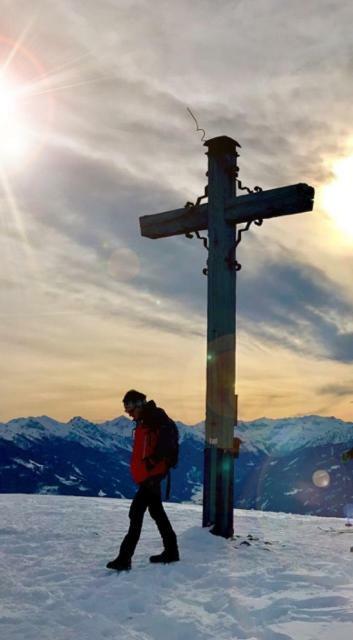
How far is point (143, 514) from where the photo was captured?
812cm

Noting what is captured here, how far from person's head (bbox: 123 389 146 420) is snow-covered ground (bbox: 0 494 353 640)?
6.15 feet

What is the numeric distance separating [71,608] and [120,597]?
0.58 metres

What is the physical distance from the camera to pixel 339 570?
8.27m

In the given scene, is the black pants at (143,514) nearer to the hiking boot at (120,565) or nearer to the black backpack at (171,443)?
the hiking boot at (120,565)

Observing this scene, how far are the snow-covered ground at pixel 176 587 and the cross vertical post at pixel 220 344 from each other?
618mm

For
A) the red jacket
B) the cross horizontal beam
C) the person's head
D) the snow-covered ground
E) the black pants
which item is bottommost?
the snow-covered ground

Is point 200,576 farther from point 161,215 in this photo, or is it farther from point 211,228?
point 161,215

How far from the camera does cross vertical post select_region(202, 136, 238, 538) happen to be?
10.4m

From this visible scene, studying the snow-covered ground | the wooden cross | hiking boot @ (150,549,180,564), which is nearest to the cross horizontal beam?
the wooden cross

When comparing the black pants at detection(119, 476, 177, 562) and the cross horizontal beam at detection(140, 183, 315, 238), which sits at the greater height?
the cross horizontal beam at detection(140, 183, 315, 238)

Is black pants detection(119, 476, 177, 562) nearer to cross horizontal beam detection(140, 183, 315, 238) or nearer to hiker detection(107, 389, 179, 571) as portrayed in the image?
hiker detection(107, 389, 179, 571)

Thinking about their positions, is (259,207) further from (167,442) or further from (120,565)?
(120,565)

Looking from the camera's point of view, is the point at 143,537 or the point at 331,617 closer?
the point at 331,617

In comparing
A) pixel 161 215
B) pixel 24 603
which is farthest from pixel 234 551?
pixel 161 215
